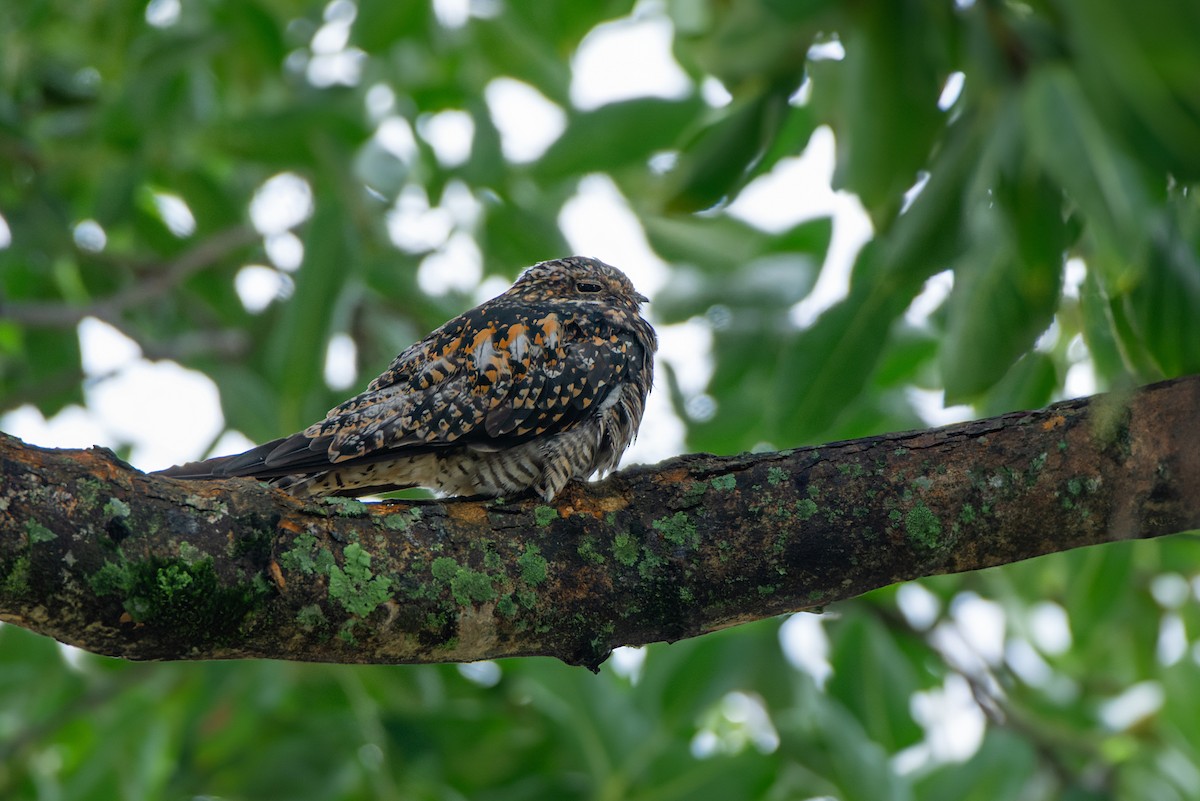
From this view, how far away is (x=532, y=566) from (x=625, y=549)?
18cm

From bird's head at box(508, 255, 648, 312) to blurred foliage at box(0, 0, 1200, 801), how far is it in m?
0.47

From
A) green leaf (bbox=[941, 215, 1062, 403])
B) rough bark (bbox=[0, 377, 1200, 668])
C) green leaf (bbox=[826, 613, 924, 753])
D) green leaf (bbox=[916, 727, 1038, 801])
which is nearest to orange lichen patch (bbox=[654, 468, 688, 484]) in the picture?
rough bark (bbox=[0, 377, 1200, 668])

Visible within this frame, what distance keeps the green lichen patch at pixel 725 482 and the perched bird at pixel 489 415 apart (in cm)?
37

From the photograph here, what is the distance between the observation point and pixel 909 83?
1620mm

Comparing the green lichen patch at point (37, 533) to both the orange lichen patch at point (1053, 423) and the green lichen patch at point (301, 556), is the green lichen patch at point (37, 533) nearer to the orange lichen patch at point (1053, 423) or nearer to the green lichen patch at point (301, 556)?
the green lichen patch at point (301, 556)

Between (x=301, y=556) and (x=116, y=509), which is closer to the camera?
(x=116, y=509)

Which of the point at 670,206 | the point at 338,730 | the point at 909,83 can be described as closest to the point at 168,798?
the point at 338,730

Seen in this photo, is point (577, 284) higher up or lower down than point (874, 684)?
higher up

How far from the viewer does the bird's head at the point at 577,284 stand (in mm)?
3754

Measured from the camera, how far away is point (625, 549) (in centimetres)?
212

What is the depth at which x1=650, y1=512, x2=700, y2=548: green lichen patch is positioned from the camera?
2137 mm

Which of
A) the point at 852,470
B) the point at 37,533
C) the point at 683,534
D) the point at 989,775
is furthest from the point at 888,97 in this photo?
the point at 989,775

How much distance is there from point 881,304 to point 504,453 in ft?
3.25

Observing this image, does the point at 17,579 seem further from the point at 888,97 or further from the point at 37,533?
the point at 888,97
